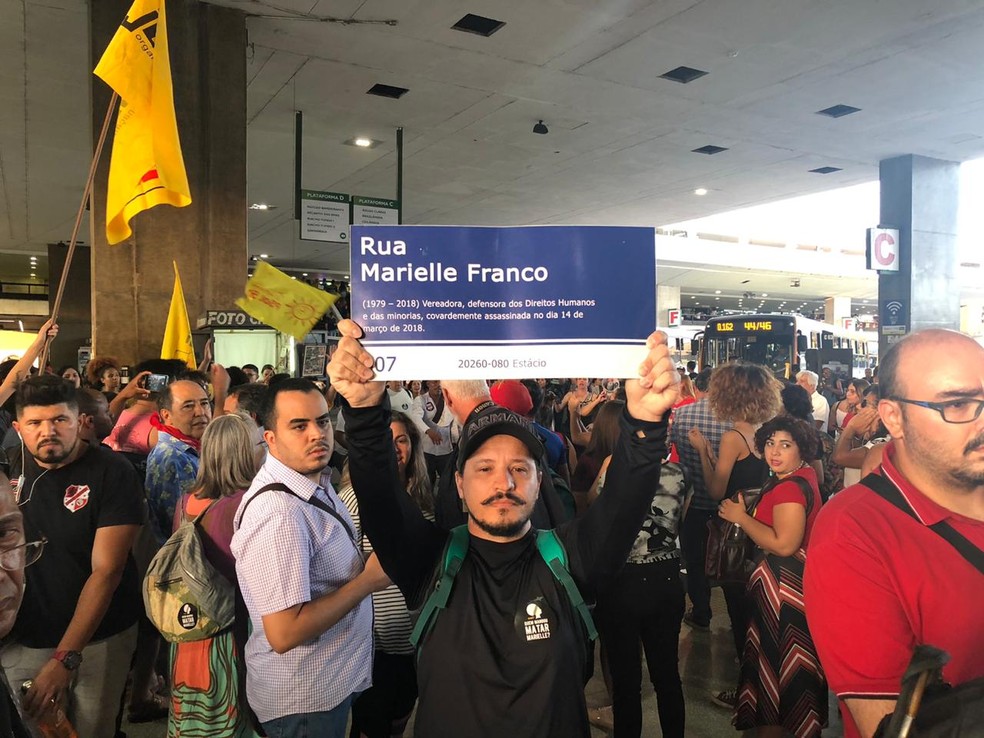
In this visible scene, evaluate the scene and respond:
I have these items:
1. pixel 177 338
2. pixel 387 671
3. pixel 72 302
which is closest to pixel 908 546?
pixel 387 671

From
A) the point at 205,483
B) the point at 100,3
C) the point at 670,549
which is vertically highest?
the point at 100,3

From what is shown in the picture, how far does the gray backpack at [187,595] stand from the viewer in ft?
8.84

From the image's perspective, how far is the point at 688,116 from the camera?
37.4 feet

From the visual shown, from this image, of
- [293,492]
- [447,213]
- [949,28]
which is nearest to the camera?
[293,492]

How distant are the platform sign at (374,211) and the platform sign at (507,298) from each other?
362 inches

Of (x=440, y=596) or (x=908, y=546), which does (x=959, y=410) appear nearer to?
(x=908, y=546)

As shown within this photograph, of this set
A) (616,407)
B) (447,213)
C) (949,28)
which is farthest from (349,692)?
(447,213)

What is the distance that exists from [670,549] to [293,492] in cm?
197

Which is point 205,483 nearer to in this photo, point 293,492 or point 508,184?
point 293,492

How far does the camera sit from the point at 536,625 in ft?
6.37

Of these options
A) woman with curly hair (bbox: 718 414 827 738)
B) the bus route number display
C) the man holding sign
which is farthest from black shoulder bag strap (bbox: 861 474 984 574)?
the bus route number display

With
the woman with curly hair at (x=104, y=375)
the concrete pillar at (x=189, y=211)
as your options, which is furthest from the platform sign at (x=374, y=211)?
the woman with curly hair at (x=104, y=375)

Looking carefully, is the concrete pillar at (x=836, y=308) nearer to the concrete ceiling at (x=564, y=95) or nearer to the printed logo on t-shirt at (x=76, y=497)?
the concrete ceiling at (x=564, y=95)

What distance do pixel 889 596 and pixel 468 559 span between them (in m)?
1.10
